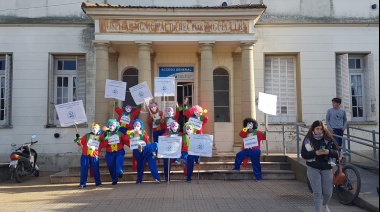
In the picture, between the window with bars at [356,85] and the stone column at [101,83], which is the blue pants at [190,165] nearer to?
the stone column at [101,83]

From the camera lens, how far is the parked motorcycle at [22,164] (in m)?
10.6

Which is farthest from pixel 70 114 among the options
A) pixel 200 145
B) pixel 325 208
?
pixel 325 208

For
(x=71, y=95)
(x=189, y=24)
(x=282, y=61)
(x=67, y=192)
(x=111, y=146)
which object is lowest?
(x=67, y=192)

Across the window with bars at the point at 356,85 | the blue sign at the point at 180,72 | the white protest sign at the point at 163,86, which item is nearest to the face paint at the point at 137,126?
the white protest sign at the point at 163,86

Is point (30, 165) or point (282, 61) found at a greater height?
point (282, 61)

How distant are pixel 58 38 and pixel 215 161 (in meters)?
7.59

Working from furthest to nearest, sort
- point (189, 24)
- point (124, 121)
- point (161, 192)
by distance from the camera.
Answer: point (189, 24)
point (124, 121)
point (161, 192)

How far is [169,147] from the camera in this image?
9.71 m

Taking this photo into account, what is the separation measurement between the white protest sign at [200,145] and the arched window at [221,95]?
450 cm

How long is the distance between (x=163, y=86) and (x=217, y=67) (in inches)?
151

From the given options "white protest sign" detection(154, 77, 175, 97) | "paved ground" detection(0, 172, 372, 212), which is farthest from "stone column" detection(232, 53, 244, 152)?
"paved ground" detection(0, 172, 372, 212)

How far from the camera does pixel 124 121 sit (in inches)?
431

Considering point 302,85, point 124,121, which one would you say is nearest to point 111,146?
point 124,121

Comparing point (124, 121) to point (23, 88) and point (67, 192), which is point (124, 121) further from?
point (23, 88)
